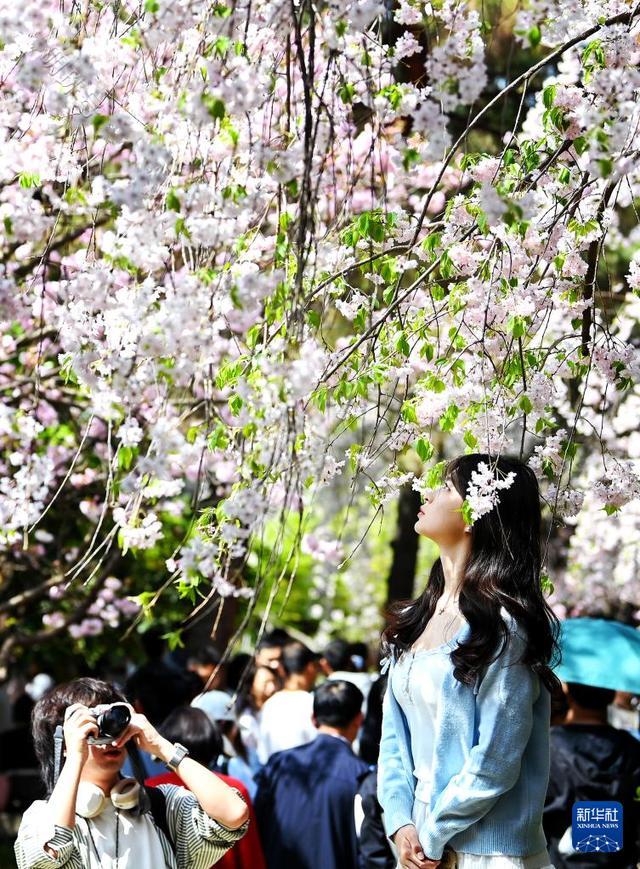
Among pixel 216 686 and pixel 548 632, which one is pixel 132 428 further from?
pixel 216 686

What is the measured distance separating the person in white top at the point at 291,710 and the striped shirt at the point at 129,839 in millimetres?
2031

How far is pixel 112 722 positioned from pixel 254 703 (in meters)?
3.71

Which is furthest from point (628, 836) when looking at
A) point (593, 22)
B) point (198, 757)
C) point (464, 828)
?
point (593, 22)

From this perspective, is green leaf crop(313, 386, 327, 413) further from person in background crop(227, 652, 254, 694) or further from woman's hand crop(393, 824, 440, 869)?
person in background crop(227, 652, 254, 694)

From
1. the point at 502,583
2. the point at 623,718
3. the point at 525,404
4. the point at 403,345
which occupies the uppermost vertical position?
the point at 403,345

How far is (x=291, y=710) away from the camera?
16.3ft

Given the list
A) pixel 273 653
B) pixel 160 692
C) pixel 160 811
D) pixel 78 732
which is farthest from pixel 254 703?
pixel 78 732

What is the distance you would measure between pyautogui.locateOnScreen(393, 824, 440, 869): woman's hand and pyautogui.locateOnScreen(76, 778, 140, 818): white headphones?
587 millimetres

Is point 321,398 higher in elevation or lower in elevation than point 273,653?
higher

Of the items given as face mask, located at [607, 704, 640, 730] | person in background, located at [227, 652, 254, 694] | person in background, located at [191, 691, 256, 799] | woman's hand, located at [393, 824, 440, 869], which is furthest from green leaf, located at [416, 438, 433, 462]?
face mask, located at [607, 704, 640, 730]

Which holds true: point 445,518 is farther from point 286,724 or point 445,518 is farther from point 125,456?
point 286,724

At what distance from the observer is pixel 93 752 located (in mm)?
2648

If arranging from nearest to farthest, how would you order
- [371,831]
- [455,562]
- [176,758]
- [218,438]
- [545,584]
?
[218,438], [176,758], [455,562], [545,584], [371,831]

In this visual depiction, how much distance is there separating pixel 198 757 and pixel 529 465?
4.78 feet
